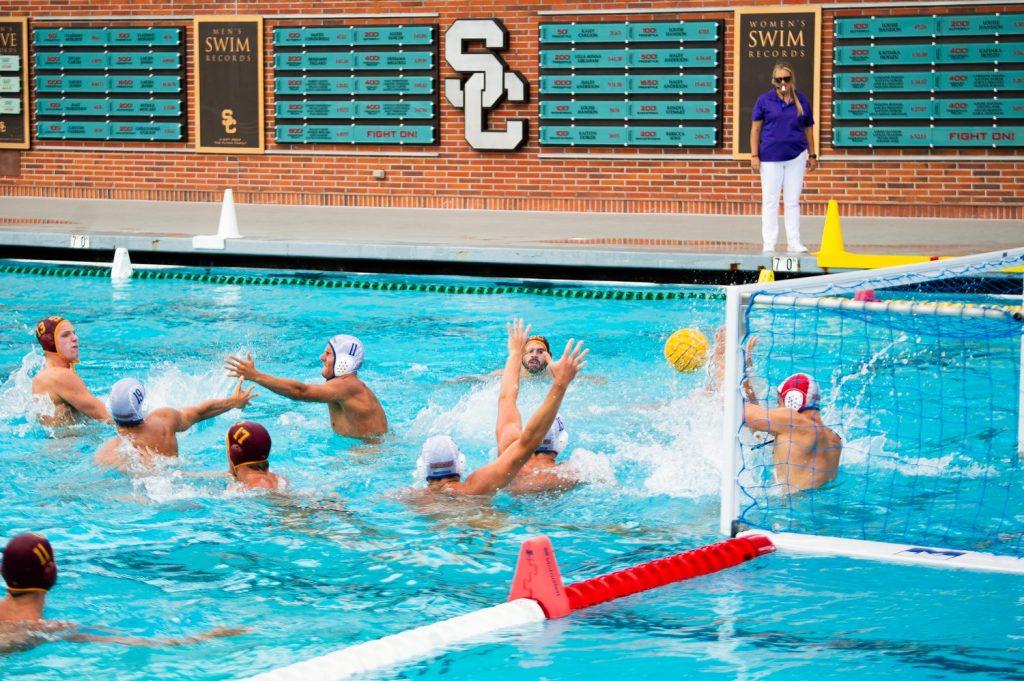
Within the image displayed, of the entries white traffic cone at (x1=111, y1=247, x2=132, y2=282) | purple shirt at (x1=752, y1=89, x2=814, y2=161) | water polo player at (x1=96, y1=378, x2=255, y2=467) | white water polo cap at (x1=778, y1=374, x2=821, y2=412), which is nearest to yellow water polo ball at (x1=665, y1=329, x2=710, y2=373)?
white water polo cap at (x1=778, y1=374, x2=821, y2=412)

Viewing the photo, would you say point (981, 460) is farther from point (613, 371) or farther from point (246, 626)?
point (246, 626)

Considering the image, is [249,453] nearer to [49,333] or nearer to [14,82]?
[49,333]

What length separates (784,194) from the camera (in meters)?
13.0

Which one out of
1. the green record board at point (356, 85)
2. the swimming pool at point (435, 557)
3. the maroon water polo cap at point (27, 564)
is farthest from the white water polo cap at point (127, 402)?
the green record board at point (356, 85)

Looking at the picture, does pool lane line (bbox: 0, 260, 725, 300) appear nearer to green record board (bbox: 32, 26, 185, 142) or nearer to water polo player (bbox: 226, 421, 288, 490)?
green record board (bbox: 32, 26, 185, 142)

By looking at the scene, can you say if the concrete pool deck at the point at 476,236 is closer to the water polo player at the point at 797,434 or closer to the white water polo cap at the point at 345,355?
the white water polo cap at the point at 345,355

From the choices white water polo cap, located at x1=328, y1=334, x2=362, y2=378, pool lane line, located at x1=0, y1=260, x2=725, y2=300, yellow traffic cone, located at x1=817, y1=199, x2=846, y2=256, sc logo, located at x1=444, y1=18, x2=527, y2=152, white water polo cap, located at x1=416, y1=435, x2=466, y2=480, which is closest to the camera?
white water polo cap, located at x1=416, y1=435, x2=466, y2=480

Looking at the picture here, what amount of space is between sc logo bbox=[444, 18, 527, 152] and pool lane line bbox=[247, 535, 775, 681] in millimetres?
12108

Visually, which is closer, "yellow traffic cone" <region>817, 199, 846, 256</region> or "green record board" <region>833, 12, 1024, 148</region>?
"yellow traffic cone" <region>817, 199, 846, 256</region>

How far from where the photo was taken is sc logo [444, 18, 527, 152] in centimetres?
1753

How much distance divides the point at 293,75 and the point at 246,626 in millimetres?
13860

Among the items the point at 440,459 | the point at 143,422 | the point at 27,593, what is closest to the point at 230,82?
the point at 143,422

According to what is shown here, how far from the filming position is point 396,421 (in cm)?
880

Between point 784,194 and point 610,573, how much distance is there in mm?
7660
